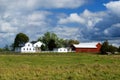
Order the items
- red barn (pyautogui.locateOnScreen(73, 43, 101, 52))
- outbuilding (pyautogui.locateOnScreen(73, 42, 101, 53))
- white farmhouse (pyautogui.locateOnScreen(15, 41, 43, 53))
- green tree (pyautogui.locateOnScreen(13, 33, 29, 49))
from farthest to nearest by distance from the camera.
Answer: green tree (pyautogui.locateOnScreen(13, 33, 29, 49)) < white farmhouse (pyautogui.locateOnScreen(15, 41, 43, 53)) < outbuilding (pyautogui.locateOnScreen(73, 42, 101, 53)) < red barn (pyautogui.locateOnScreen(73, 43, 101, 52))

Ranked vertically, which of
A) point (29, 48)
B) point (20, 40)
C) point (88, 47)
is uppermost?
point (20, 40)

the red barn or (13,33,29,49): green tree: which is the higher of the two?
(13,33,29,49): green tree

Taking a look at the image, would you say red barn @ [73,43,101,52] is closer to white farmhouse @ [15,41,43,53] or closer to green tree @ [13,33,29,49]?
white farmhouse @ [15,41,43,53]

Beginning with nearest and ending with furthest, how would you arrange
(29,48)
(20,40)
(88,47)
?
1. (88,47)
2. (29,48)
3. (20,40)

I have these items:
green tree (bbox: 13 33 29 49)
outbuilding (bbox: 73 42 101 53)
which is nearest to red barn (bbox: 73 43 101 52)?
outbuilding (bbox: 73 42 101 53)

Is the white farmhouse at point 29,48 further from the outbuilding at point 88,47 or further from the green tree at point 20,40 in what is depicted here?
the outbuilding at point 88,47

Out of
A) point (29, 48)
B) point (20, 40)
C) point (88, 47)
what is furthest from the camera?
point (20, 40)

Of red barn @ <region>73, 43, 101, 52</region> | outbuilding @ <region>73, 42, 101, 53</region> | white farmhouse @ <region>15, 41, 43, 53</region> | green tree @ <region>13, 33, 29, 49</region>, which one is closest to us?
red barn @ <region>73, 43, 101, 52</region>

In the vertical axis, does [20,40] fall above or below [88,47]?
above

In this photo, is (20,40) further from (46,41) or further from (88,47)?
(88,47)

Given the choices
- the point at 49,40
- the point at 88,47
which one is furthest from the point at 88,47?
the point at 49,40

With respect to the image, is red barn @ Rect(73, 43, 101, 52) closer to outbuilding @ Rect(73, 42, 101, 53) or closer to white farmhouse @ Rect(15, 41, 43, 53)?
outbuilding @ Rect(73, 42, 101, 53)

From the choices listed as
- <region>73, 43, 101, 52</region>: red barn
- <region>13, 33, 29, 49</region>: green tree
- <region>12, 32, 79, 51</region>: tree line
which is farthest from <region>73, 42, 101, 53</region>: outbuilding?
<region>13, 33, 29, 49</region>: green tree

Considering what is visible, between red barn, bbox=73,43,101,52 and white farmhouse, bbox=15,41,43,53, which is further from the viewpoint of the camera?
white farmhouse, bbox=15,41,43,53
